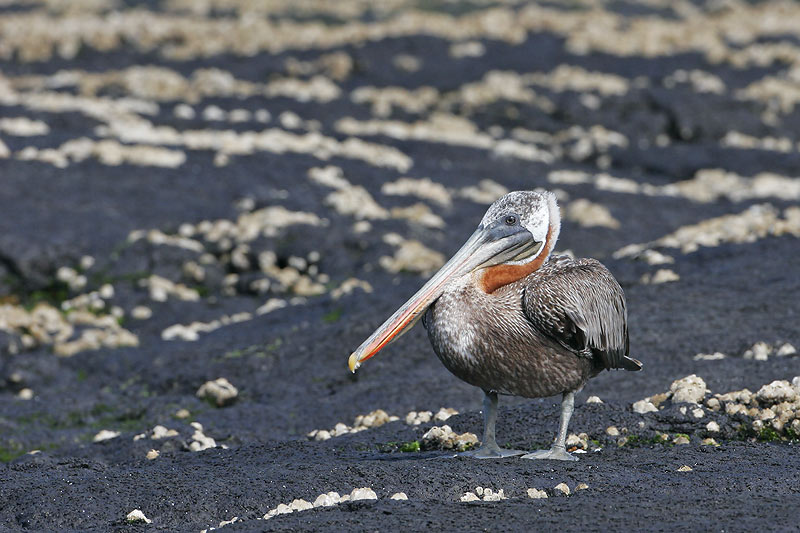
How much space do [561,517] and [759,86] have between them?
25.6 metres

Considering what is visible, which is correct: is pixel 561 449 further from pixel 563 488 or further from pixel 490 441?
pixel 563 488

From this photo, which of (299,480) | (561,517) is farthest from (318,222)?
(561,517)

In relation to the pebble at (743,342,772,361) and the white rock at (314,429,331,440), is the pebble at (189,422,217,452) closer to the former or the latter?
the white rock at (314,429,331,440)

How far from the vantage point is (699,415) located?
9.63 meters

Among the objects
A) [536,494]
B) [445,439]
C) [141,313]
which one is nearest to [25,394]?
[141,313]

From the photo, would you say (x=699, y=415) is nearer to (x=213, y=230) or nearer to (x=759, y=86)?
(x=213, y=230)

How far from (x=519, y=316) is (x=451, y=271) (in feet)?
2.16

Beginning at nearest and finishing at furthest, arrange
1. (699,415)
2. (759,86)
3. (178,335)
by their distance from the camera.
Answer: (699,415), (178,335), (759,86)

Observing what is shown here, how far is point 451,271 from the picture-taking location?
866 cm

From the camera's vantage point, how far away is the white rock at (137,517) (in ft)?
24.8

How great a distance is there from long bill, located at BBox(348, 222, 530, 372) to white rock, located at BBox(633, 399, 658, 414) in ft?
7.09

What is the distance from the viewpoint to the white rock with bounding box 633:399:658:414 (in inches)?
388

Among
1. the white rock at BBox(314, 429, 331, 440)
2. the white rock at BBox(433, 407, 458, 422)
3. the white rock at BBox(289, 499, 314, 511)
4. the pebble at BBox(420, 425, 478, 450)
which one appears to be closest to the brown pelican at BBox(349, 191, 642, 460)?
the pebble at BBox(420, 425, 478, 450)

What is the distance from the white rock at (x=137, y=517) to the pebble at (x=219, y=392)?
5379 mm
